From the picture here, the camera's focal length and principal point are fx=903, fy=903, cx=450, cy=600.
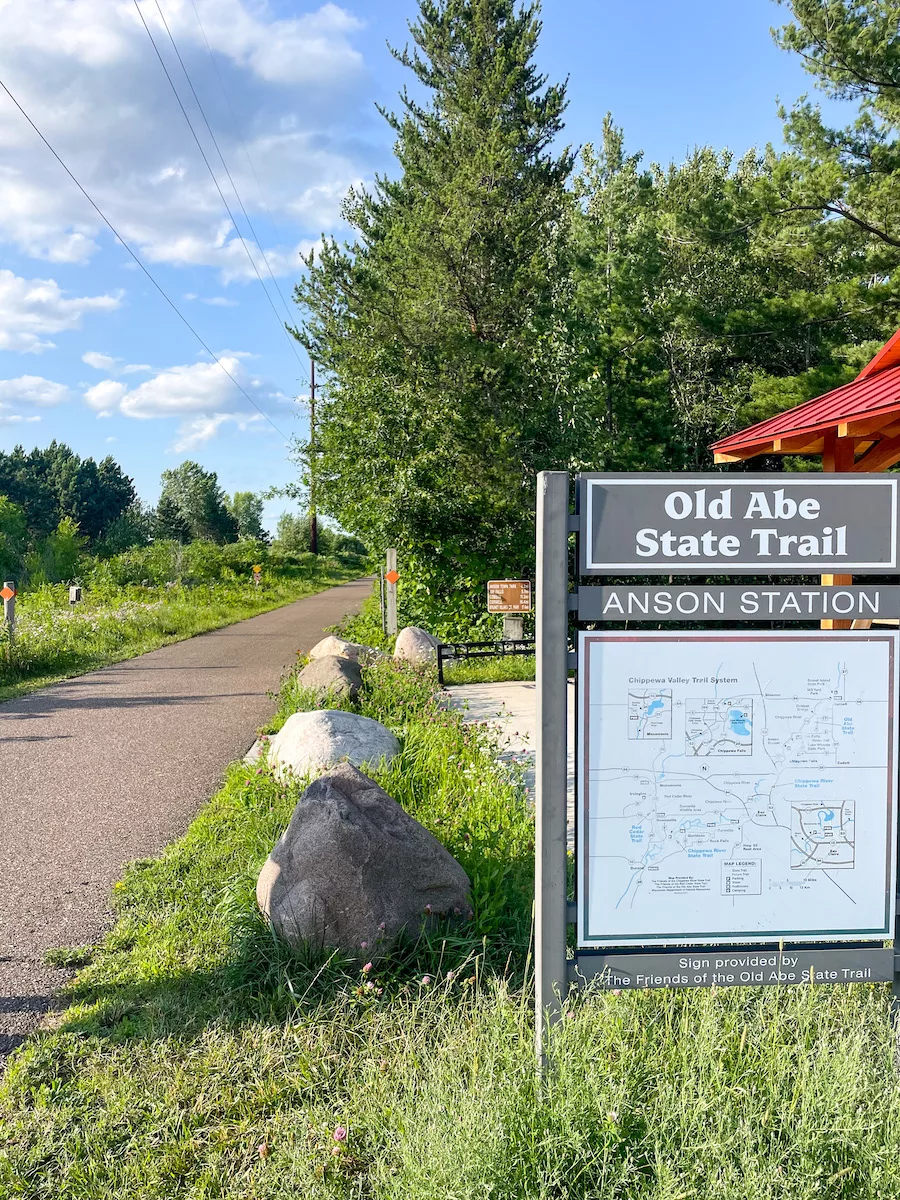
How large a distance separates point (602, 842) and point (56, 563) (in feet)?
103

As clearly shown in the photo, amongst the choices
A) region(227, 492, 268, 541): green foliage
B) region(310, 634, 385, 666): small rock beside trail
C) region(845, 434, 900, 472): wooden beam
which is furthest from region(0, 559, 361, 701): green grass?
region(227, 492, 268, 541): green foliage

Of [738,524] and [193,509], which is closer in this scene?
[738,524]

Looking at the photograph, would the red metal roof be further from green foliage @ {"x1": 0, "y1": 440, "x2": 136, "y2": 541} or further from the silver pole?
green foliage @ {"x1": 0, "y1": 440, "x2": 136, "y2": 541}

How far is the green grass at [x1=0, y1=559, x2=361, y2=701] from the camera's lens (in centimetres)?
1303

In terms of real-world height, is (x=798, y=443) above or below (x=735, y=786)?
above

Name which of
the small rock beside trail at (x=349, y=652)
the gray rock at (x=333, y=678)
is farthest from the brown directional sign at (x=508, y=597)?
the gray rock at (x=333, y=678)

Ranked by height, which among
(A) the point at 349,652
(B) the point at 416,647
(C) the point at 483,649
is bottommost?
(C) the point at 483,649

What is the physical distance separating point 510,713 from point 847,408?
394 centimetres

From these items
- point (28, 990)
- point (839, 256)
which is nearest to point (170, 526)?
point (839, 256)

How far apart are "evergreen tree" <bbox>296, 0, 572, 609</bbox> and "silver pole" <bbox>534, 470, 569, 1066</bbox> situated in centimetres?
1193

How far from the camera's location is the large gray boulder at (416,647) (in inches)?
456

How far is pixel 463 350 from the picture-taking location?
15.6 m

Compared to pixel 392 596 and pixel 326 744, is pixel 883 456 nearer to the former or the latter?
pixel 326 744

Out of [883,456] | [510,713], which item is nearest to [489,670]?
[510,713]
